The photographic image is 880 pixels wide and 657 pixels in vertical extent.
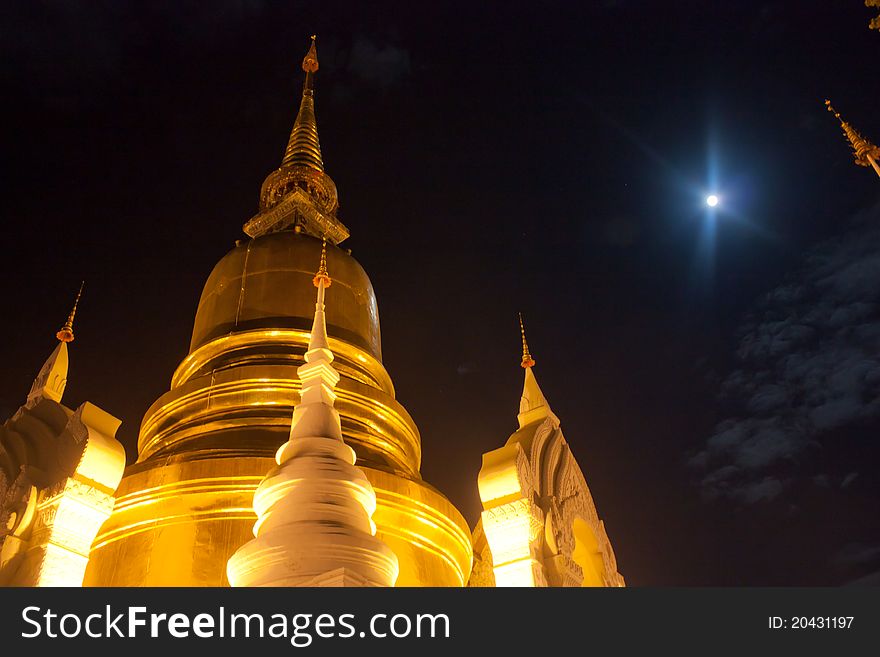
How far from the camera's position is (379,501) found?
5.93m

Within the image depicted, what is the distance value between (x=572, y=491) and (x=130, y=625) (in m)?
3.96

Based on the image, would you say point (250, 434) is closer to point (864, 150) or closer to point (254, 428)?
point (254, 428)

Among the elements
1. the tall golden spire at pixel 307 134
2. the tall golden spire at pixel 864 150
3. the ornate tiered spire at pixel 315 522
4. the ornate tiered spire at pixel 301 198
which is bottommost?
the ornate tiered spire at pixel 315 522

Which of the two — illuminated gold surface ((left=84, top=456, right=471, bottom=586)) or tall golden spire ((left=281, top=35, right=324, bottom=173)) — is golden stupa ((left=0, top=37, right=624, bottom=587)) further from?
tall golden spire ((left=281, top=35, right=324, bottom=173))

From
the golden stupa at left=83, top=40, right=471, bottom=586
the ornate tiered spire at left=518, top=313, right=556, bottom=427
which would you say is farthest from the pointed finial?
the ornate tiered spire at left=518, top=313, right=556, bottom=427

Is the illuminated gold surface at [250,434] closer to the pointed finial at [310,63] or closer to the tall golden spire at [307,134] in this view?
the tall golden spire at [307,134]

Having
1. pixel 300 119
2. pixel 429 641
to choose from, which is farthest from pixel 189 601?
pixel 300 119

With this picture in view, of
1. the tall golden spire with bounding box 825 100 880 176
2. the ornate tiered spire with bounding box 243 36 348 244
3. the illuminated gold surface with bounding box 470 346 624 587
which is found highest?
the ornate tiered spire with bounding box 243 36 348 244

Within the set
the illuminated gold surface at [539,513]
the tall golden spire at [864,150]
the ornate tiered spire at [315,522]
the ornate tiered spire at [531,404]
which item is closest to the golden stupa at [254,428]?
the illuminated gold surface at [539,513]

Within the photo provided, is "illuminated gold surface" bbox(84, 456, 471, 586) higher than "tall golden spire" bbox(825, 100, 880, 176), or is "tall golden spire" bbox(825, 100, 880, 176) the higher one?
"tall golden spire" bbox(825, 100, 880, 176)

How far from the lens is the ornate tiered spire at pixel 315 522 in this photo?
3.57 meters

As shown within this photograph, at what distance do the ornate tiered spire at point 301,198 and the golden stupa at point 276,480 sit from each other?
151cm

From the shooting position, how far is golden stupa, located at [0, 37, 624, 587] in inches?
159

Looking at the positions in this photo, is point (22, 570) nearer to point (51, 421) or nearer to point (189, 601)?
point (51, 421)
